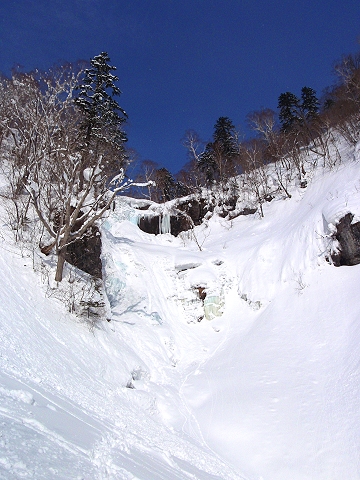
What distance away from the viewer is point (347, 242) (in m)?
10.4

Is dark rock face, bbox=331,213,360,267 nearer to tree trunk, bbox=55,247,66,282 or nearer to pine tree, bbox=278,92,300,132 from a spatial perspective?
tree trunk, bbox=55,247,66,282

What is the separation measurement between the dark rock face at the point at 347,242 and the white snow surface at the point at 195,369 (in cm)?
29

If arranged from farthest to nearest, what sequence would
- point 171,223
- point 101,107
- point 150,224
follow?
point 171,223 → point 150,224 → point 101,107

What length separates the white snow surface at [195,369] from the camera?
2.90m

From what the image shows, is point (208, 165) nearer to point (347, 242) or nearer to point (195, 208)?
point (195, 208)

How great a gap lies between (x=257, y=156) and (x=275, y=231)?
11.5 meters

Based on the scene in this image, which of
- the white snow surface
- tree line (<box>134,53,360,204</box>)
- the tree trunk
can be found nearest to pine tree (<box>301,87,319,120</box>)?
tree line (<box>134,53,360,204</box>)

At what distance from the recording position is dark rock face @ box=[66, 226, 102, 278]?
1020cm

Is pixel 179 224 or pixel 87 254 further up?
pixel 179 224

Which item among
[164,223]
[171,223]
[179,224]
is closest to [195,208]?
[179,224]

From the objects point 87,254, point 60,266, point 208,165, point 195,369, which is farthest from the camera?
point 208,165

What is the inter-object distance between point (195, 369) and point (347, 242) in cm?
675

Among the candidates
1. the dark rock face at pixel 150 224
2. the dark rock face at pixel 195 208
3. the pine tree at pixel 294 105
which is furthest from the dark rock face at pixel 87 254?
the pine tree at pixel 294 105

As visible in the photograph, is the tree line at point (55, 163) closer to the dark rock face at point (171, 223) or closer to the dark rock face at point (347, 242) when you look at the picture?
the dark rock face at point (347, 242)
